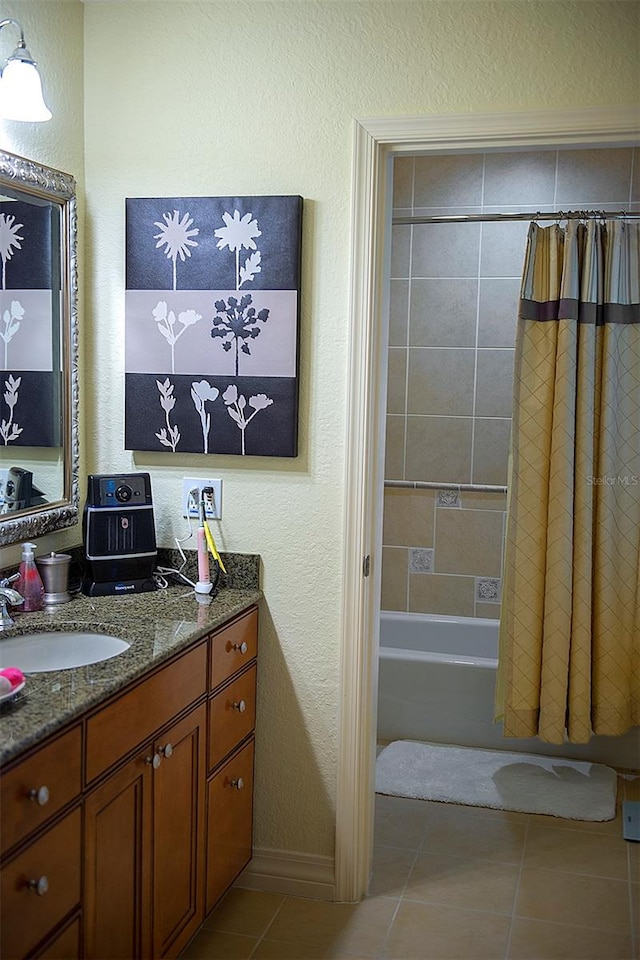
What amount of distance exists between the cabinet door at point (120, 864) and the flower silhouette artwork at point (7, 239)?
1176mm

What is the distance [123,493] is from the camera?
257 cm

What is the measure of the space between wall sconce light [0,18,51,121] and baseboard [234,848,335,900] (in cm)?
204

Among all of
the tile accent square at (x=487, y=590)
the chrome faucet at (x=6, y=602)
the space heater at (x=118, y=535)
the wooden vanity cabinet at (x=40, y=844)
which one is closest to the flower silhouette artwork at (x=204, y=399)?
the space heater at (x=118, y=535)

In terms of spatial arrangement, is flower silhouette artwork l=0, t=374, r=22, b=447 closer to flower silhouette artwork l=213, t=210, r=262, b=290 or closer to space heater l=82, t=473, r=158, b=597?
space heater l=82, t=473, r=158, b=597

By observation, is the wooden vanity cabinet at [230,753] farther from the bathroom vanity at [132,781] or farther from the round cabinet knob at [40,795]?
the round cabinet knob at [40,795]

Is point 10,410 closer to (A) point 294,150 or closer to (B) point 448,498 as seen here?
(A) point 294,150

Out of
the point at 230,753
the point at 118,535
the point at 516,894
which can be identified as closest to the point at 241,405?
the point at 118,535

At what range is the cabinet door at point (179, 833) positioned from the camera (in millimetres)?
2066

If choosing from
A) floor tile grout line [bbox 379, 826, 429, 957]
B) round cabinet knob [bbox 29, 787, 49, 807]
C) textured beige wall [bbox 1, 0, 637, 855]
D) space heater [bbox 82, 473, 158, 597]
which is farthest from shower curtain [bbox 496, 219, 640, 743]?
round cabinet knob [bbox 29, 787, 49, 807]

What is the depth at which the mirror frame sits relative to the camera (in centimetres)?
240

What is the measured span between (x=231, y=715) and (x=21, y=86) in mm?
1591

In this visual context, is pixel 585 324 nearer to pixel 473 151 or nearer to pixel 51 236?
pixel 473 151

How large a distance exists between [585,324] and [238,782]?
1.82m

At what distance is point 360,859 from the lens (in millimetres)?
2668
